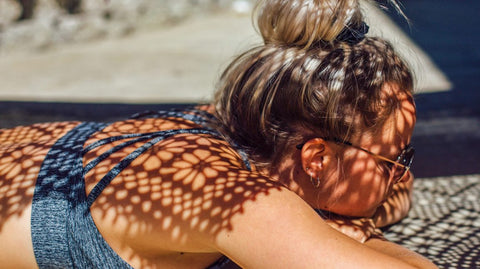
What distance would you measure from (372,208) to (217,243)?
0.65 m

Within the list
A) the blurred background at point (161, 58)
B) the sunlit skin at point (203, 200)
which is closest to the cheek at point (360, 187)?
the sunlit skin at point (203, 200)

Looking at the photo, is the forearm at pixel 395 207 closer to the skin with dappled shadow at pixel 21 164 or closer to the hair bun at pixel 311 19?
the hair bun at pixel 311 19

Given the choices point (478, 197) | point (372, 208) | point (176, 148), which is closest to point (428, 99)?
point (478, 197)

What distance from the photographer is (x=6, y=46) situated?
6.02 m

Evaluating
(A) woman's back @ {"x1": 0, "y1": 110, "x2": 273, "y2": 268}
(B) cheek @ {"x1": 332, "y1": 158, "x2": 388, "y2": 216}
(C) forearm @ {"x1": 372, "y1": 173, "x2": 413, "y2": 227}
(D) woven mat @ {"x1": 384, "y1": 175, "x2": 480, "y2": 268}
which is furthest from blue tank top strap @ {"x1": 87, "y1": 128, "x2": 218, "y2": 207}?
(D) woven mat @ {"x1": 384, "y1": 175, "x2": 480, "y2": 268}

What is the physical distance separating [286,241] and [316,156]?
0.40 meters

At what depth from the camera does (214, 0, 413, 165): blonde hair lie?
1.44 meters

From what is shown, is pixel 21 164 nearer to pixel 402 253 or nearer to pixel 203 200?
pixel 203 200

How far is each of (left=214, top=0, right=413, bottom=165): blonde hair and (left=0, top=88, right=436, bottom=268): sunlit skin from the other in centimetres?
7

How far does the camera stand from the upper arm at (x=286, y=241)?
1147 millimetres

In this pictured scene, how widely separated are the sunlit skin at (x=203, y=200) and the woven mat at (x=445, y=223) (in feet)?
1.28

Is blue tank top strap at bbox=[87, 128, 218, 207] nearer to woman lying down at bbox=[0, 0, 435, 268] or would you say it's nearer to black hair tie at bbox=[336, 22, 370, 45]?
woman lying down at bbox=[0, 0, 435, 268]

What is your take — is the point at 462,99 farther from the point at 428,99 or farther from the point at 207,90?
the point at 207,90

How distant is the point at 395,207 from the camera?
6.68 ft
